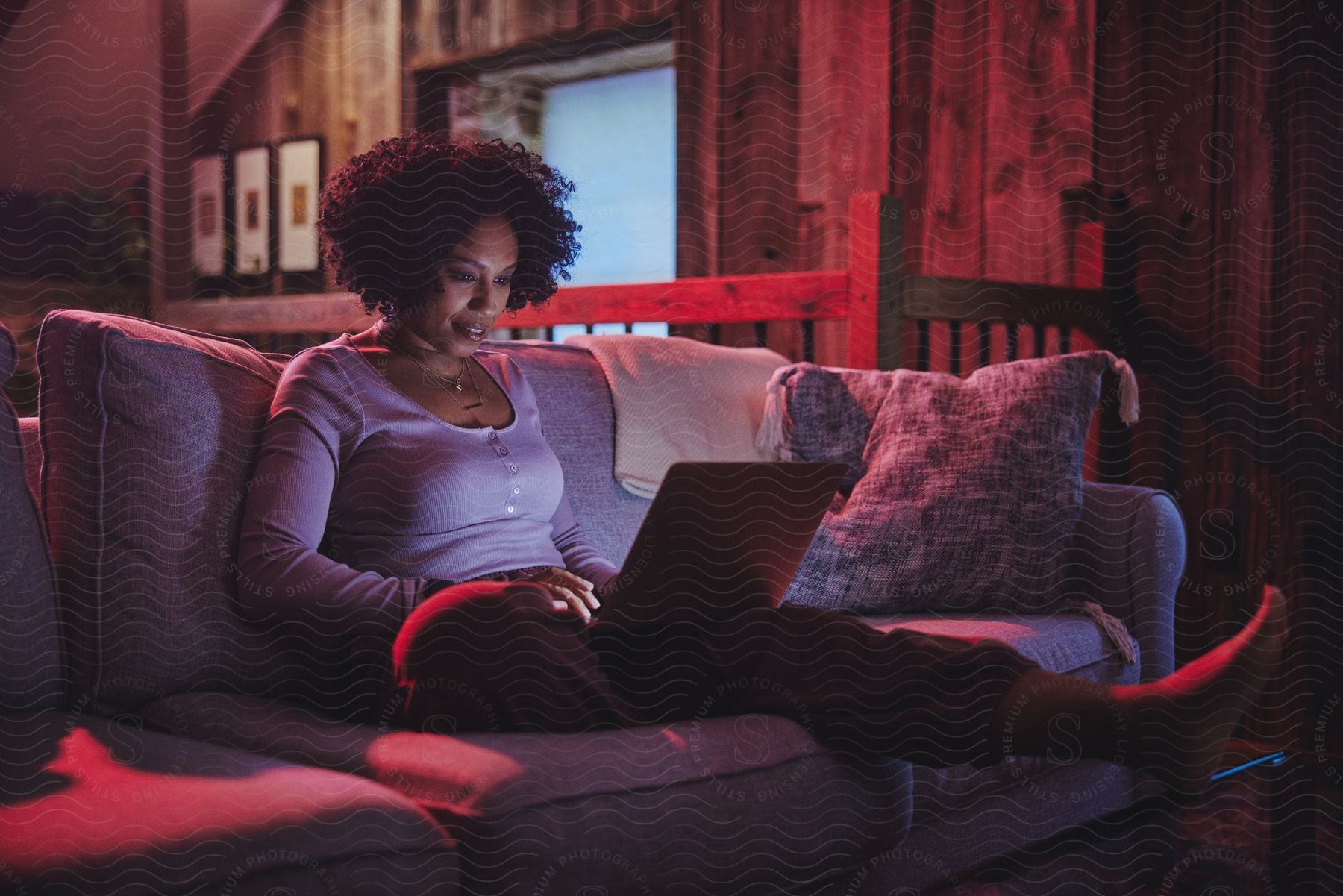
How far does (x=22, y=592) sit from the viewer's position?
112 cm

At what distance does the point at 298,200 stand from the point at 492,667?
3227mm

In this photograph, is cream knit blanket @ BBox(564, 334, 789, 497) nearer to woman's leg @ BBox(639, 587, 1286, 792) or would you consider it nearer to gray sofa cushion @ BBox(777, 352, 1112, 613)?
gray sofa cushion @ BBox(777, 352, 1112, 613)

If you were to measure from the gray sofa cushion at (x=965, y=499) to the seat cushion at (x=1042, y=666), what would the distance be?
5 cm

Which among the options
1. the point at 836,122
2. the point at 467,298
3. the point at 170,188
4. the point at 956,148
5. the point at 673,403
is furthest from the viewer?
the point at 170,188

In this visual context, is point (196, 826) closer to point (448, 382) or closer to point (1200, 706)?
point (448, 382)

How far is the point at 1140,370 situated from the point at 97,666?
7.06ft

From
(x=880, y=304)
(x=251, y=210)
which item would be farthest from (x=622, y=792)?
(x=251, y=210)

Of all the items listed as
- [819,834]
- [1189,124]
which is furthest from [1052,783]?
[1189,124]

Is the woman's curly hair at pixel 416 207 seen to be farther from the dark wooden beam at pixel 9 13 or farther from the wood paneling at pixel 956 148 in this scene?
the dark wooden beam at pixel 9 13

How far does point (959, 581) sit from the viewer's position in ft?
5.61

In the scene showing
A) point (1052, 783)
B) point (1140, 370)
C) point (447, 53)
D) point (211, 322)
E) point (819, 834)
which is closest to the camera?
point (819, 834)

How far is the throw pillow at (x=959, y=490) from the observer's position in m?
1.71

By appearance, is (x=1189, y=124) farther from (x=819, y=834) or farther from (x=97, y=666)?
(x=97, y=666)

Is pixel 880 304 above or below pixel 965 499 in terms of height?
above
